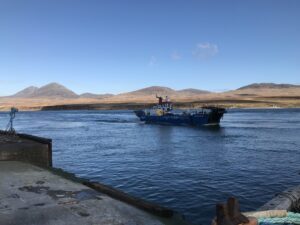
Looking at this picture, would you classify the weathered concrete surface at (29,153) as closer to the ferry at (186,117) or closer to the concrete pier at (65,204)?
the concrete pier at (65,204)

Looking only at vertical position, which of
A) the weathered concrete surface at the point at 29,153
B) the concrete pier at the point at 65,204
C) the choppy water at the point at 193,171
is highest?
the weathered concrete surface at the point at 29,153

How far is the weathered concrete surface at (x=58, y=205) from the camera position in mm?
9672

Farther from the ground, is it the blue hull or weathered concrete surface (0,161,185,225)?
weathered concrete surface (0,161,185,225)

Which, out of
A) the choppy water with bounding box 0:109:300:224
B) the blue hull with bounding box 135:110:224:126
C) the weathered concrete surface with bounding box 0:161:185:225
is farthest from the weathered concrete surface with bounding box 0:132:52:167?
the blue hull with bounding box 135:110:224:126

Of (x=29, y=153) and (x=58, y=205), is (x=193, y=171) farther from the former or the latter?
(x=58, y=205)

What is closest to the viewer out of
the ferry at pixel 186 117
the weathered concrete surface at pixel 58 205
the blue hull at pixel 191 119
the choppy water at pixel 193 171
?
the weathered concrete surface at pixel 58 205

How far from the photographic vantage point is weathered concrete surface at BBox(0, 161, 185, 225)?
31.7 feet

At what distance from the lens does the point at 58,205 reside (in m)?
11.0

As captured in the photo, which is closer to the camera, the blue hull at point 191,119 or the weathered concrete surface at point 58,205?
the weathered concrete surface at point 58,205

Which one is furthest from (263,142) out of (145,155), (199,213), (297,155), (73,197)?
(73,197)

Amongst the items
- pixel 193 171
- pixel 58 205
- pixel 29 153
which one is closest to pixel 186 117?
pixel 193 171

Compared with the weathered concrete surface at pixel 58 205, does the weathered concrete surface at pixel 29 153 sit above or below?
above

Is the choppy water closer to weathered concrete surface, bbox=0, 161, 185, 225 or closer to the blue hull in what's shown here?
weathered concrete surface, bbox=0, 161, 185, 225

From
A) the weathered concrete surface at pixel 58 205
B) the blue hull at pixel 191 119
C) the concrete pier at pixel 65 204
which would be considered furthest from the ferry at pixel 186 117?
the weathered concrete surface at pixel 58 205
